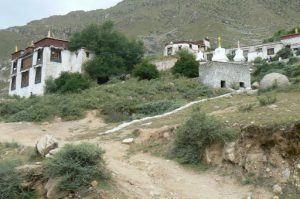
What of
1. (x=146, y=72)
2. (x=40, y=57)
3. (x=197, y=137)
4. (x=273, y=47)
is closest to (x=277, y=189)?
(x=197, y=137)

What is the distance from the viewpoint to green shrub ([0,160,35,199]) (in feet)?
35.9

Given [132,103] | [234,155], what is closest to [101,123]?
[132,103]

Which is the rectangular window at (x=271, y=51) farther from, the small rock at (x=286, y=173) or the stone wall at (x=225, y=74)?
the small rock at (x=286, y=173)

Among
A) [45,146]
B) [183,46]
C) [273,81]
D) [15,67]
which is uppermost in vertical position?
[183,46]

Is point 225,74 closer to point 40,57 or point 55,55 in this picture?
point 55,55

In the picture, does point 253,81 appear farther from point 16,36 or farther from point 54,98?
point 16,36

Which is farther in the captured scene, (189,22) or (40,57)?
(189,22)

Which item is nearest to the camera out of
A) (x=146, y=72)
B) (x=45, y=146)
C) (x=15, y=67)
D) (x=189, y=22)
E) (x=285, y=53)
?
(x=45, y=146)

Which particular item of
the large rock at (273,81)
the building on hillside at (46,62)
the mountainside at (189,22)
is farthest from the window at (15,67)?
the mountainside at (189,22)

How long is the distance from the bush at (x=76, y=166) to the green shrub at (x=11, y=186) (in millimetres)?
712

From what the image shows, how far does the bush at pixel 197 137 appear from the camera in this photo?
520 inches

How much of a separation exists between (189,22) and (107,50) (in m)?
49.8

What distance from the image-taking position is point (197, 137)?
13594 millimetres

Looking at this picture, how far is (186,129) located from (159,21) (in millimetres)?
81040
